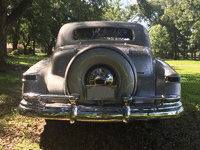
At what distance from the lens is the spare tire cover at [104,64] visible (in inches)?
95.7

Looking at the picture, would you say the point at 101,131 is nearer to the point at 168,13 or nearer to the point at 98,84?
the point at 98,84

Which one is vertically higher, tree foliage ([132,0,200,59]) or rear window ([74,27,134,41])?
tree foliage ([132,0,200,59])

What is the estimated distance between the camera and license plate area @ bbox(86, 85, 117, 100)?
2459 millimetres

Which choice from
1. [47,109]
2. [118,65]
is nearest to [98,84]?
[118,65]

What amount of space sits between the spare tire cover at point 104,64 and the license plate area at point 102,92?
7cm

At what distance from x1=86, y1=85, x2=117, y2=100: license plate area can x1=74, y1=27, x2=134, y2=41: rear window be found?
161 centimetres

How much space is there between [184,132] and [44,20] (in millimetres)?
15177

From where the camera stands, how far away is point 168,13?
144ft

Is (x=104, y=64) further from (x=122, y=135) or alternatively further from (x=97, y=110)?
(x=122, y=135)

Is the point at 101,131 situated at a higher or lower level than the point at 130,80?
lower

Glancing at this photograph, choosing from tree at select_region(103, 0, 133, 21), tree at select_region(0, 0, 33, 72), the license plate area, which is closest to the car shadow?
the license plate area

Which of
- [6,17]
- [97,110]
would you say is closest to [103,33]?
[97,110]

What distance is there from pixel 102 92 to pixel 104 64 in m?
0.38

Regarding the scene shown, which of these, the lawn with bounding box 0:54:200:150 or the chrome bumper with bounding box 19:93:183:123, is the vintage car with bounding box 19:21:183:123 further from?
the lawn with bounding box 0:54:200:150
